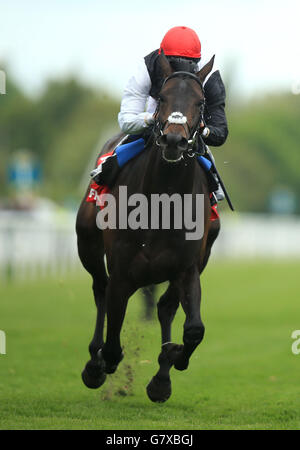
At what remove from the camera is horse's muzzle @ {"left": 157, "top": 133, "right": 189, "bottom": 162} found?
4.96m

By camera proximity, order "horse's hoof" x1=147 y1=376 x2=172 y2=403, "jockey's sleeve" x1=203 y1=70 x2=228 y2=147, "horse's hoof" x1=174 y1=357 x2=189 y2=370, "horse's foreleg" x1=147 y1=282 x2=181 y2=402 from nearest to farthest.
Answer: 1. "jockey's sleeve" x1=203 y1=70 x2=228 y2=147
2. "horse's hoof" x1=174 y1=357 x2=189 y2=370
3. "horse's foreleg" x1=147 y1=282 x2=181 y2=402
4. "horse's hoof" x1=147 y1=376 x2=172 y2=403

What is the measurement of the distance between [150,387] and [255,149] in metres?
57.4

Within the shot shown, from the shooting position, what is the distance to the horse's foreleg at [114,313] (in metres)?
5.89

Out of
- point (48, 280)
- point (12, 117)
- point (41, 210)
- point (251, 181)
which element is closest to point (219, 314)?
point (48, 280)

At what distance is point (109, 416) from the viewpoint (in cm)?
635

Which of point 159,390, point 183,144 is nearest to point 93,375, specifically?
point 159,390

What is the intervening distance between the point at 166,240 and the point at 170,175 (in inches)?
17.1

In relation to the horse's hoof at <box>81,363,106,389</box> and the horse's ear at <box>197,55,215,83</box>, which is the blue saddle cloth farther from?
the horse's hoof at <box>81,363,106,389</box>

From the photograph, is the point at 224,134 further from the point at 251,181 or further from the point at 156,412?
the point at 251,181

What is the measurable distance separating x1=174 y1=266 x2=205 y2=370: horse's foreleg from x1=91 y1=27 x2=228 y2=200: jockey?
932 mm

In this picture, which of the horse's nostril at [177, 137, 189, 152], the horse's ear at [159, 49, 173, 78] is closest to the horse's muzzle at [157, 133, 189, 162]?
the horse's nostril at [177, 137, 189, 152]

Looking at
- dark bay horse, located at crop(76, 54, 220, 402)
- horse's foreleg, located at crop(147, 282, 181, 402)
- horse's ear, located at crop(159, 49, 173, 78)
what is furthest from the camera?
horse's foreleg, located at crop(147, 282, 181, 402)

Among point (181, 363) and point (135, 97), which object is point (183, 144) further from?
point (181, 363)

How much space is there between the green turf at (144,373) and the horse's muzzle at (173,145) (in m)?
1.92
